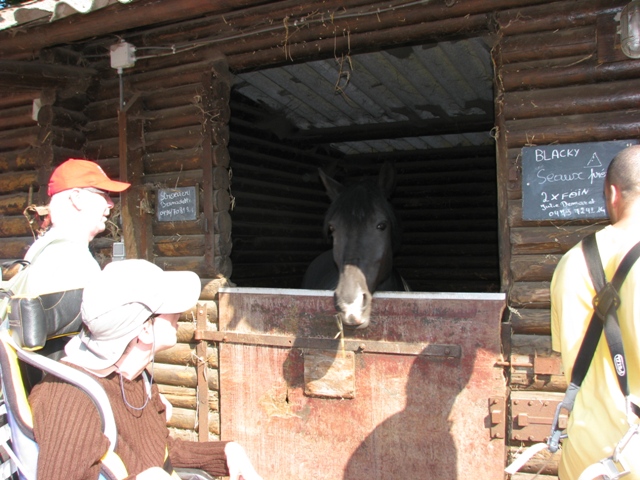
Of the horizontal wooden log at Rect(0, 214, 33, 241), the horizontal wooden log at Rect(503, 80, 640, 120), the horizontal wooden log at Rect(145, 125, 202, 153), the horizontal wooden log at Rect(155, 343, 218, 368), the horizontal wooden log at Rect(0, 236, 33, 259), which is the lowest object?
the horizontal wooden log at Rect(155, 343, 218, 368)

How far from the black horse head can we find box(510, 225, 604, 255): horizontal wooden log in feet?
3.19

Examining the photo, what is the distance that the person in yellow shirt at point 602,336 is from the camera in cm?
183

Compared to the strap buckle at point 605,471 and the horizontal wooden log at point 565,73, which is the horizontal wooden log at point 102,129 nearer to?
the horizontal wooden log at point 565,73

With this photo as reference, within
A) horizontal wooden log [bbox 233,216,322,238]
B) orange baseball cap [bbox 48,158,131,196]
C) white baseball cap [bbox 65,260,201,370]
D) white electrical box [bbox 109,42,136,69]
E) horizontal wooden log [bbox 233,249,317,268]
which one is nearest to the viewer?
white baseball cap [bbox 65,260,201,370]

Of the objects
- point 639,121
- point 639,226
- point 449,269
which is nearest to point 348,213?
point 639,121

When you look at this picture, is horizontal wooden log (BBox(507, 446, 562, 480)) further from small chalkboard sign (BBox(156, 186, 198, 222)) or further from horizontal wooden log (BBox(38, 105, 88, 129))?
horizontal wooden log (BBox(38, 105, 88, 129))

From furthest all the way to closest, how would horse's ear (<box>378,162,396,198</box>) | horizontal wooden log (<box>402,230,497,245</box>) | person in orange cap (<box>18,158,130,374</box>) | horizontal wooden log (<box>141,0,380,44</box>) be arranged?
horizontal wooden log (<box>402,230,497,245</box>)
horse's ear (<box>378,162,396,198</box>)
horizontal wooden log (<box>141,0,380,44</box>)
person in orange cap (<box>18,158,130,374</box>)

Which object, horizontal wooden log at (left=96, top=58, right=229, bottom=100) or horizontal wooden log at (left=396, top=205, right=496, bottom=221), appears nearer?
horizontal wooden log at (left=96, top=58, right=229, bottom=100)

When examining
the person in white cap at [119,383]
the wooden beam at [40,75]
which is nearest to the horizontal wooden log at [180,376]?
the person in white cap at [119,383]

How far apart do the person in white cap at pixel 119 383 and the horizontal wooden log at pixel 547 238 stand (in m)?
2.22

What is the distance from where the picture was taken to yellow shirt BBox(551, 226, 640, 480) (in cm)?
181

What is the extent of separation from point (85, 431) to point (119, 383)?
0.88ft

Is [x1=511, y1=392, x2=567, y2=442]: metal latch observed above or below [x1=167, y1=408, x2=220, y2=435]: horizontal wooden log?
above

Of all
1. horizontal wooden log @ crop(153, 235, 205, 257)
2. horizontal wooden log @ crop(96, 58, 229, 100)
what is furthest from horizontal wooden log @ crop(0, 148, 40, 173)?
horizontal wooden log @ crop(153, 235, 205, 257)
